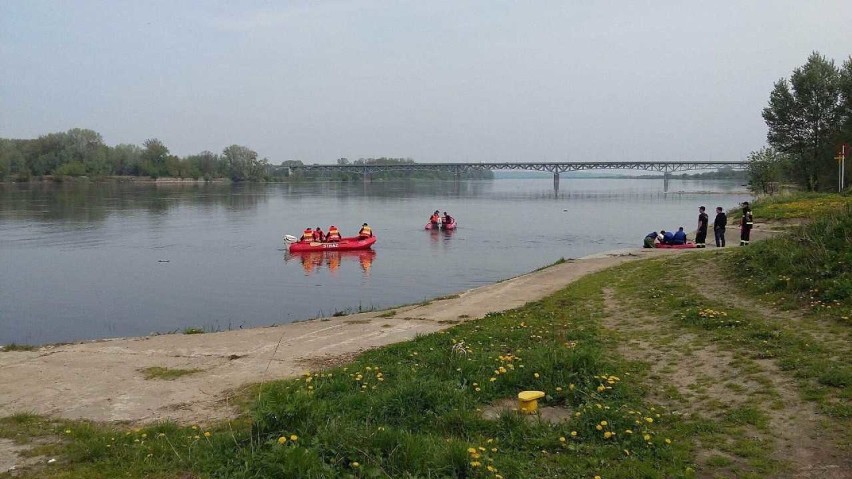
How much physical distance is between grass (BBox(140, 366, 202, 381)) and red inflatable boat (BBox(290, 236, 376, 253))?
24.6 m

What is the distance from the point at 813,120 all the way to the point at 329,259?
132 ft

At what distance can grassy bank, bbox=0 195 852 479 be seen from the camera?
546 centimetres

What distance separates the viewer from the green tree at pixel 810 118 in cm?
4722

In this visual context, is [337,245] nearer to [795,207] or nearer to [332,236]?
[332,236]

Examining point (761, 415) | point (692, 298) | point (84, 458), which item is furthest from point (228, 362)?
point (692, 298)

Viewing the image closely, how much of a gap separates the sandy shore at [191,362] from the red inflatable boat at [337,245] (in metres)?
19.6

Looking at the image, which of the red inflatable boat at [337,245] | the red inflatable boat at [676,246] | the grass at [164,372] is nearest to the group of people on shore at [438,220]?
the red inflatable boat at [337,245]

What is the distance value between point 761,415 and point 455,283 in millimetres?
19525

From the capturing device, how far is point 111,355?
38.3 feet

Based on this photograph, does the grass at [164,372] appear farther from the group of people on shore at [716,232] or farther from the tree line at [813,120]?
the tree line at [813,120]

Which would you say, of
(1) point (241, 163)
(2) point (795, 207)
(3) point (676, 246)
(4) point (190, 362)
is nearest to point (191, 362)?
(4) point (190, 362)

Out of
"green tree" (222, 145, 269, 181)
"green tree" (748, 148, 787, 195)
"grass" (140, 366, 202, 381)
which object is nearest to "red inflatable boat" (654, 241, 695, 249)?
"grass" (140, 366, 202, 381)

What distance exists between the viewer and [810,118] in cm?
4891

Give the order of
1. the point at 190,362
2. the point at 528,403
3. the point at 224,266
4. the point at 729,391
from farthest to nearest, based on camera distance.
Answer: the point at 224,266, the point at 190,362, the point at 729,391, the point at 528,403
